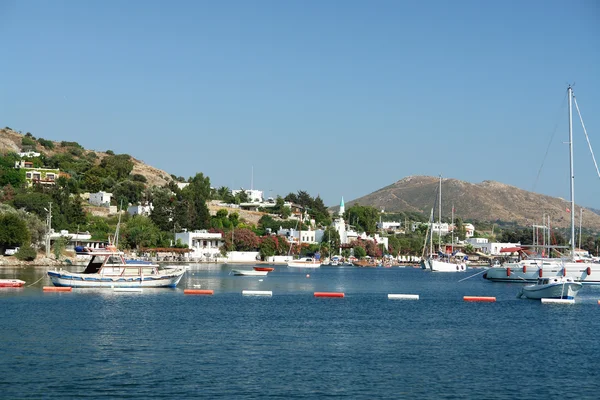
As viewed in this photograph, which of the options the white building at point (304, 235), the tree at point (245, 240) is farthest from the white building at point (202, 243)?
the white building at point (304, 235)

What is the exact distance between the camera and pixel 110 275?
6028 centimetres

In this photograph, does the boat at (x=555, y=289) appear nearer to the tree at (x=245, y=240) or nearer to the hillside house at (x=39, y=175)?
the tree at (x=245, y=240)

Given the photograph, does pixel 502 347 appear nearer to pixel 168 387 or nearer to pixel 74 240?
pixel 168 387

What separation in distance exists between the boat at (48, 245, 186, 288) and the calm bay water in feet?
14.4

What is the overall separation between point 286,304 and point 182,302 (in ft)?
22.4

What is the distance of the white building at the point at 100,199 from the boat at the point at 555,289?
103 m

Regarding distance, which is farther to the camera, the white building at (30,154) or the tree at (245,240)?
the white building at (30,154)

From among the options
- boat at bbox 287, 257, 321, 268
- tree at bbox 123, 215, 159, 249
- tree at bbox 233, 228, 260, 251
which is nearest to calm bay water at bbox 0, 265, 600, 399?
boat at bbox 287, 257, 321, 268

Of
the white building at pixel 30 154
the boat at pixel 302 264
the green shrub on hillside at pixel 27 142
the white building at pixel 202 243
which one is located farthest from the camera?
the green shrub on hillside at pixel 27 142

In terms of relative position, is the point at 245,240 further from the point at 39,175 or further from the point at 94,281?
the point at 94,281

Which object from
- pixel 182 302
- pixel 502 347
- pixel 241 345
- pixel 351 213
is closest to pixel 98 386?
pixel 241 345

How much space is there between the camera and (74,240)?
380 feet

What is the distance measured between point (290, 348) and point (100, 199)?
120071 millimetres

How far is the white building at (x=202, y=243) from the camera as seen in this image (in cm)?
13325
